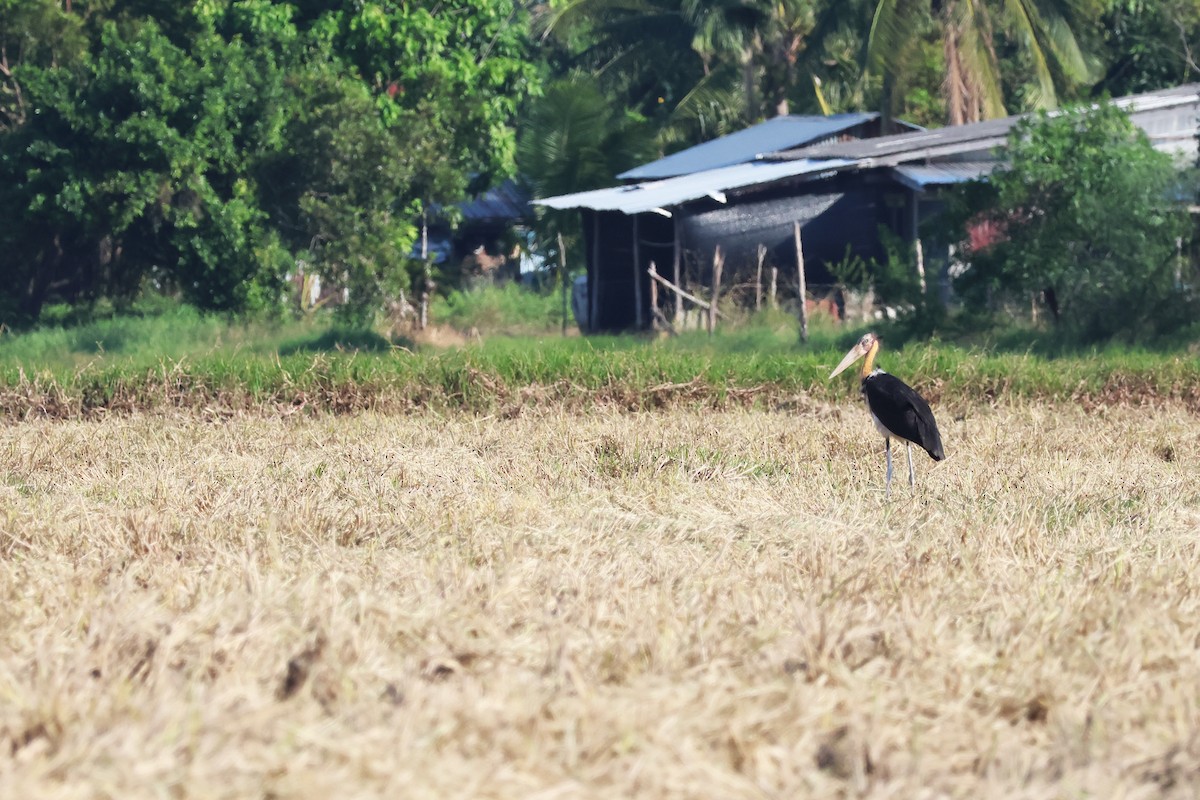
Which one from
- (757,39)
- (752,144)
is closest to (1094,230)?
(752,144)

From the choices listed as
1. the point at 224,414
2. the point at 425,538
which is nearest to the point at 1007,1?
the point at 224,414

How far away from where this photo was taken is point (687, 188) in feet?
64.2

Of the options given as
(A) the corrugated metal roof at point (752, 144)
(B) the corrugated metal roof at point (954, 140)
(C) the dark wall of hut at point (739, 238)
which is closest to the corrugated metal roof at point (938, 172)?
(B) the corrugated metal roof at point (954, 140)

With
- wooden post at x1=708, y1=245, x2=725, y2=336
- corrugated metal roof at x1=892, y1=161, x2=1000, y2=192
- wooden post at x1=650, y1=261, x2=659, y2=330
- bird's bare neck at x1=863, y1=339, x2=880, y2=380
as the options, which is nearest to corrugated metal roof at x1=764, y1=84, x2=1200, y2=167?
corrugated metal roof at x1=892, y1=161, x2=1000, y2=192

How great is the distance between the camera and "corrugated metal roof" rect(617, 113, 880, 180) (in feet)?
73.8

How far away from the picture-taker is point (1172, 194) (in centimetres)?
1516

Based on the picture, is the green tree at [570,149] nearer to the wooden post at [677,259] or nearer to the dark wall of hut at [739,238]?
the dark wall of hut at [739,238]

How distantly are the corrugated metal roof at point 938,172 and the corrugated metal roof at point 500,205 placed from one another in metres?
10.2

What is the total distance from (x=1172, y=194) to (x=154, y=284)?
1442 centimetres

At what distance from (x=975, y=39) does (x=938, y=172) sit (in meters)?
3.14

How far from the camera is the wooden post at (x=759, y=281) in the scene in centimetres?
1855

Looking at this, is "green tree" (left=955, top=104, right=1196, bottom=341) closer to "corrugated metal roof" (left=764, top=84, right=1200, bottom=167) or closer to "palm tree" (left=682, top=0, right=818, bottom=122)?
"corrugated metal roof" (left=764, top=84, right=1200, bottom=167)

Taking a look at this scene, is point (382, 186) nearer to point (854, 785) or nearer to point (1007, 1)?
point (1007, 1)

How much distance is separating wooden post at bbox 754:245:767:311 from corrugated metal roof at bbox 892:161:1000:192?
1.98 metres
